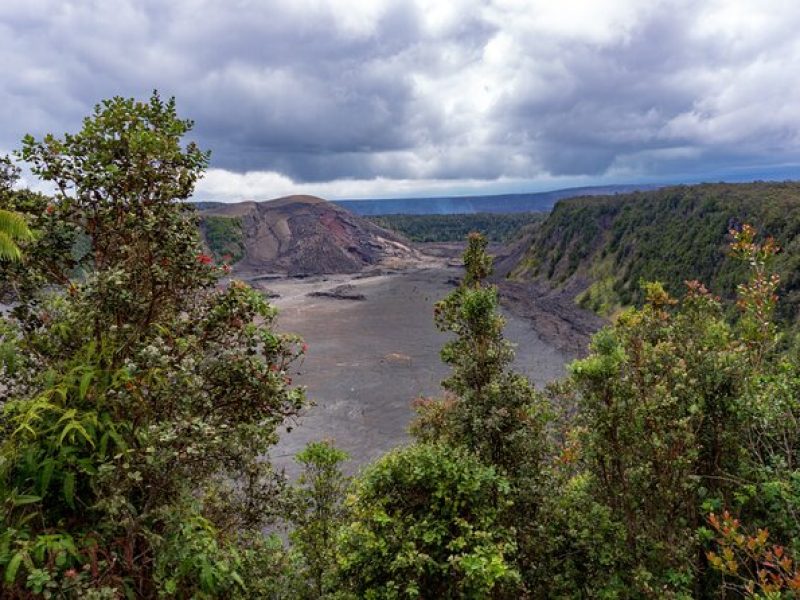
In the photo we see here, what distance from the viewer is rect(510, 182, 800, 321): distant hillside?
67.5 metres

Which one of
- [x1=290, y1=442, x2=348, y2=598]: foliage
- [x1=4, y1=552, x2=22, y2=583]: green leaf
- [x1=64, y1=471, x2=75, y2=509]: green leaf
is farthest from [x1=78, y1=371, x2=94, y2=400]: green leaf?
[x1=290, y1=442, x2=348, y2=598]: foliage

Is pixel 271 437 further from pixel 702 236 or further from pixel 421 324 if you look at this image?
pixel 702 236

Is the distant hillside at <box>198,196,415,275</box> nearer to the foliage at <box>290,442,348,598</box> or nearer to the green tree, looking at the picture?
the foliage at <box>290,442,348,598</box>

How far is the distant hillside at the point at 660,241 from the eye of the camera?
221 ft

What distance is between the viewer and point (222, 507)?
10.5 metres

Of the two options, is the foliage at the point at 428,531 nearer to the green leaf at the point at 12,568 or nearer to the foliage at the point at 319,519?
the foliage at the point at 319,519

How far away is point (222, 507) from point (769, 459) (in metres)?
11.0

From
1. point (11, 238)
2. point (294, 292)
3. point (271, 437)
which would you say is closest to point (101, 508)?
point (271, 437)

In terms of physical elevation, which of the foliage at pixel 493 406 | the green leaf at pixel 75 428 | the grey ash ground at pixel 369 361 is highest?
the green leaf at pixel 75 428

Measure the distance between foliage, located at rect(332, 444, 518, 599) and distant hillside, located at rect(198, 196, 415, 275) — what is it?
141 metres

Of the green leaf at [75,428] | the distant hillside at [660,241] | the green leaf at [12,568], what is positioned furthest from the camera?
the distant hillside at [660,241]

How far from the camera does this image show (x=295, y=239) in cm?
17175

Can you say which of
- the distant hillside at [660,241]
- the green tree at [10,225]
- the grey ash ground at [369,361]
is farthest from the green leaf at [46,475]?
the distant hillside at [660,241]

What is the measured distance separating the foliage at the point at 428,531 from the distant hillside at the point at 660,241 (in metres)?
55.8
